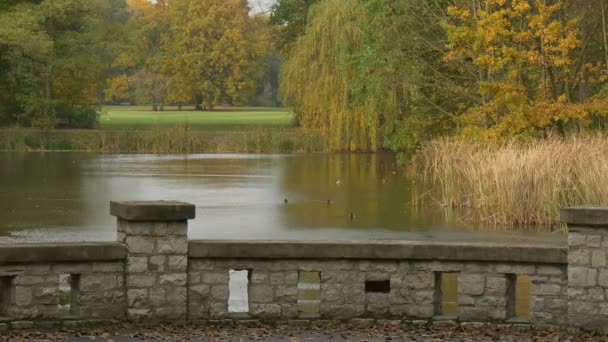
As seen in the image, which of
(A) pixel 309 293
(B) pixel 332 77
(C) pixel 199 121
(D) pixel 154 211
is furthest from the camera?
(C) pixel 199 121

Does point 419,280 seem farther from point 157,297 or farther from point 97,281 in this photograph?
point 97,281

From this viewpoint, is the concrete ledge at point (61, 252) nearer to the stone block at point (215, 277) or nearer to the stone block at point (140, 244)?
the stone block at point (140, 244)

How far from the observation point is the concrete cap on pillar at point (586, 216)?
1178cm

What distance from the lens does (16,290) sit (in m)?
11.7

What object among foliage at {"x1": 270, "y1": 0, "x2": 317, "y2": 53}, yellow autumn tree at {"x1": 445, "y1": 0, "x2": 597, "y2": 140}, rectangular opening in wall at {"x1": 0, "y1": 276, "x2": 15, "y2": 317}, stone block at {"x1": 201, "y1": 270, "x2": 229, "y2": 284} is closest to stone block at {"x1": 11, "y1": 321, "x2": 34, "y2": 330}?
rectangular opening in wall at {"x1": 0, "y1": 276, "x2": 15, "y2": 317}

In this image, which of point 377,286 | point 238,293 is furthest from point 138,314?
point 238,293

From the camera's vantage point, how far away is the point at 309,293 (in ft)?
59.2

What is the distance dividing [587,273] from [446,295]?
6007 millimetres

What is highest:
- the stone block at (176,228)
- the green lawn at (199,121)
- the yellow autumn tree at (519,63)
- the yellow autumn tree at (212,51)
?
the yellow autumn tree at (212,51)

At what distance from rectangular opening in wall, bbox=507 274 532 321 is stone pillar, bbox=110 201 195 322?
2.93 meters

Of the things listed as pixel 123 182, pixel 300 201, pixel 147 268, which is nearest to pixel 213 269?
pixel 147 268

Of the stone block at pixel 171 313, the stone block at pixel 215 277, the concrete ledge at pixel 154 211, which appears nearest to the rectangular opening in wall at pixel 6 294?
the concrete ledge at pixel 154 211

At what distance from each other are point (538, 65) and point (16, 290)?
2630cm

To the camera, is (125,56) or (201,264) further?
(125,56)
